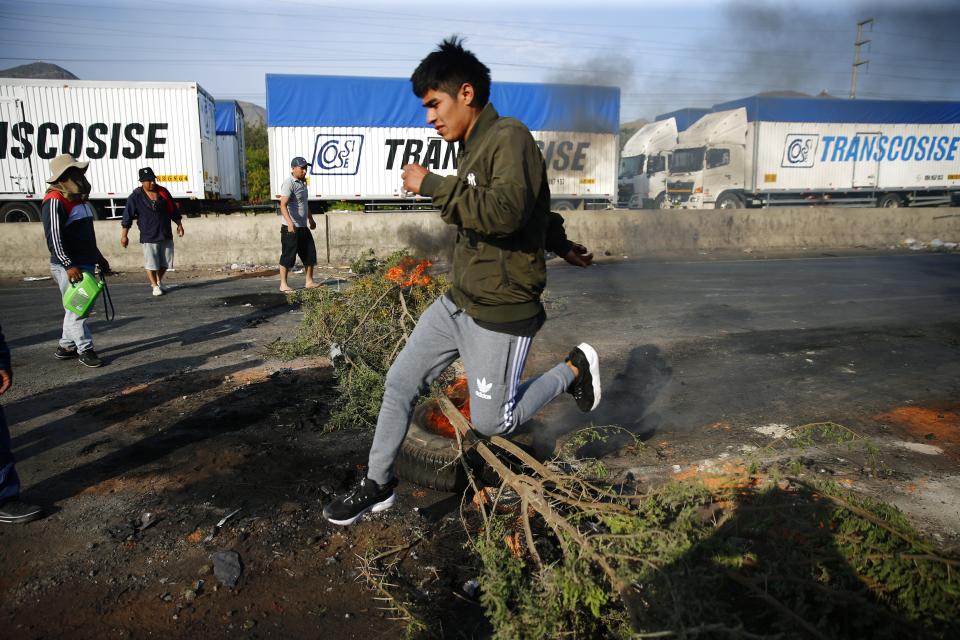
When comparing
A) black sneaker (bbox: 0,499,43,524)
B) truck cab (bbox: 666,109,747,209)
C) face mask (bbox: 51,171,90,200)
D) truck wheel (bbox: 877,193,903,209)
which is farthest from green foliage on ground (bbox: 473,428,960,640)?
truck wheel (bbox: 877,193,903,209)

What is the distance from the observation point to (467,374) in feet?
9.30

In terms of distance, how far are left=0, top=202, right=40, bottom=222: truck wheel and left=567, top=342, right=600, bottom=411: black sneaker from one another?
2025cm

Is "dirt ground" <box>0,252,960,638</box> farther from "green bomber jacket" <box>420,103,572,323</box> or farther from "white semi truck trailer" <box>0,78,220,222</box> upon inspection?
"white semi truck trailer" <box>0,78,220,222</box>

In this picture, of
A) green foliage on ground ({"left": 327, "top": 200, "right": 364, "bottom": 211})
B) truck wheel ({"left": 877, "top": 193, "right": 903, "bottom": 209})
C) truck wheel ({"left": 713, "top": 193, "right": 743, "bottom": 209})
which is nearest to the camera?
green foliage on ground ({"left": 327, "top": 200, "right": 364, "bottom": 211})

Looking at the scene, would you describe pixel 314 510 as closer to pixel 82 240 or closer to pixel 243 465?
pixel 243 465

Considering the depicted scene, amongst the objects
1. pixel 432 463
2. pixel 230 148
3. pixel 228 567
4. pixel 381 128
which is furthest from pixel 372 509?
pixel 230 148

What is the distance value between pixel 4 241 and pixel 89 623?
12652mm

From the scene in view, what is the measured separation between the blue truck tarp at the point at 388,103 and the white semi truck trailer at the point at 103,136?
2.55 m

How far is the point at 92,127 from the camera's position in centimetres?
1822

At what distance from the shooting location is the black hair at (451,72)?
106 inches

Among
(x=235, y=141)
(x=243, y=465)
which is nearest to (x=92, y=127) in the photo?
(x=235, y=141)

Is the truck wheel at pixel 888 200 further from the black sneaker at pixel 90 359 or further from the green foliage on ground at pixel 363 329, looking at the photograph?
the black sneaker at pixel 90 359

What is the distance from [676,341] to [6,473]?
5.56 meters

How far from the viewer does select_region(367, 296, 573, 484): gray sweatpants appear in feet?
8.99
